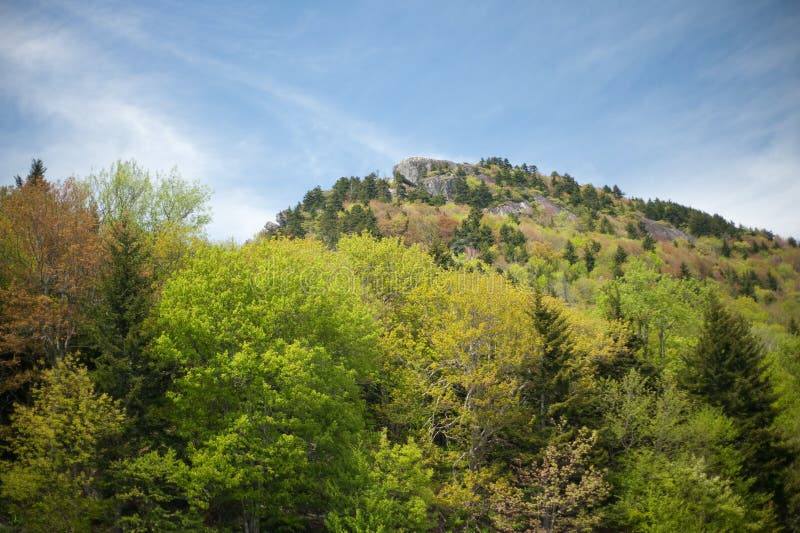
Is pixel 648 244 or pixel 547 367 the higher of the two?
pixel 648 244

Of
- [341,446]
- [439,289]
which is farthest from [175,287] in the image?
[439,289]

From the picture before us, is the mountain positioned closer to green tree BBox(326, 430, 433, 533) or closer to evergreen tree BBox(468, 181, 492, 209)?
evergreen tree BBox(468, 181, 492, 209)

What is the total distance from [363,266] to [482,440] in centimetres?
1540

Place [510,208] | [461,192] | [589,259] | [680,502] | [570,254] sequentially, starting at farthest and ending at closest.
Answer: [461,192], [510,208], [570,254], [589,259], [680,502]

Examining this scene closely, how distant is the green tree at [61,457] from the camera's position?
55.5 feet

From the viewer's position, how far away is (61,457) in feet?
56.7

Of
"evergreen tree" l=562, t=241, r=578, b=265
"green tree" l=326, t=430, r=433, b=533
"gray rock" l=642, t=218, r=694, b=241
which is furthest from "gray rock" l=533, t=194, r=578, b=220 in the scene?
"green tree" l=326, t=430, r=433, b=533

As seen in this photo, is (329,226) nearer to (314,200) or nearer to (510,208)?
(314,200)

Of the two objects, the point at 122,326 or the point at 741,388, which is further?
the point at 741,388

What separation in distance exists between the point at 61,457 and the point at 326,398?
32.1 ft

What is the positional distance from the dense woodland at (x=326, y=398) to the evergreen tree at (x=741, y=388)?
140 mm

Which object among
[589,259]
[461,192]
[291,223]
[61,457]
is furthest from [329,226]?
[461,192]

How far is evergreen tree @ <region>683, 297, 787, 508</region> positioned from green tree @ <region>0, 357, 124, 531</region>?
111 feet

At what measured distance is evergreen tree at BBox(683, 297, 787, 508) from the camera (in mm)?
30297
